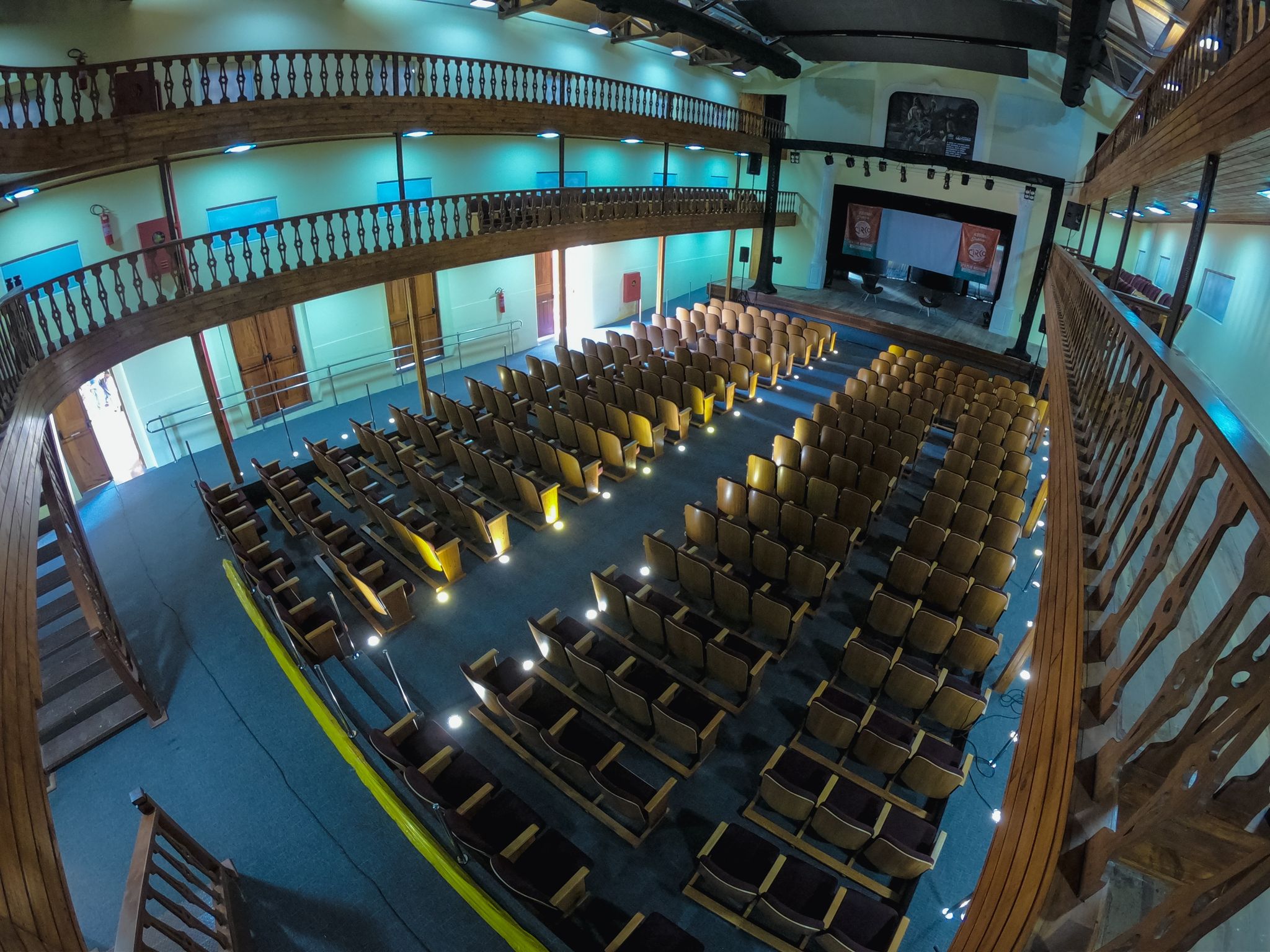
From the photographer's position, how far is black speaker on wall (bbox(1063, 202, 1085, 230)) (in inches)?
567

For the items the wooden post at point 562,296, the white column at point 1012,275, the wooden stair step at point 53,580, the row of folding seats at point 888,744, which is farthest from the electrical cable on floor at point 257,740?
the white column at point 1012,275

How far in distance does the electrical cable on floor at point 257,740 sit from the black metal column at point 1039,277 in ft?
52.3

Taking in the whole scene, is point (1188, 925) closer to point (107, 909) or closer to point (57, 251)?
point (107, 909)

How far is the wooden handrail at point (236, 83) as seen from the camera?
6.54m

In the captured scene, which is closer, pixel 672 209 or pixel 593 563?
pixel 593 563

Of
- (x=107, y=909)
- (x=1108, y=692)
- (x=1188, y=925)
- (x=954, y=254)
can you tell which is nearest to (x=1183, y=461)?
(x=1108, y=692)

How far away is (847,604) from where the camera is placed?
279 inches

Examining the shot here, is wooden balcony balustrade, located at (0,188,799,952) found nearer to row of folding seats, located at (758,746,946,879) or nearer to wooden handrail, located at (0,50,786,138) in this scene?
wooden handrail, located at (0,50,786,138)

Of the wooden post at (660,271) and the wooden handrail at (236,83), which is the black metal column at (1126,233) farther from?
the wooden post at (660,271)

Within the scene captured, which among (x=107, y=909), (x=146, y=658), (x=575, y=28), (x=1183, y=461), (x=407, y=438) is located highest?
(x=575, y=28)

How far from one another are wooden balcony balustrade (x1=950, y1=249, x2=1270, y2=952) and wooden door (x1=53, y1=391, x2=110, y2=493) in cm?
1142

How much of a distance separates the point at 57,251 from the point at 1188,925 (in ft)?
39.0

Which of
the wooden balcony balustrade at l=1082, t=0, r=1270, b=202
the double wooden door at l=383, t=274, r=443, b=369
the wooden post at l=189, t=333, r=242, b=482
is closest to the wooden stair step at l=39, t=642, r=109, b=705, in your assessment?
the wooden post at l=189, t=333, r=242, b=482

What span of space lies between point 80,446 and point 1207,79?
12739 mm
